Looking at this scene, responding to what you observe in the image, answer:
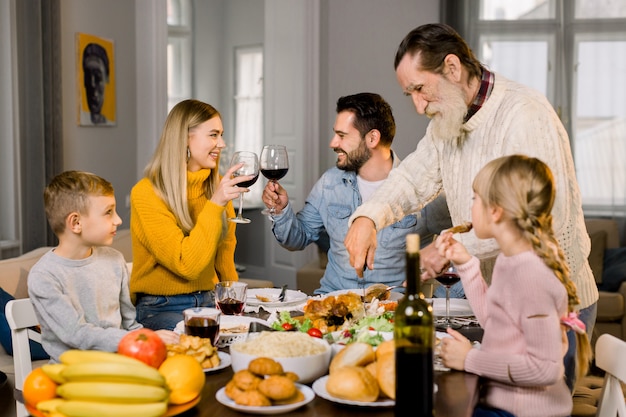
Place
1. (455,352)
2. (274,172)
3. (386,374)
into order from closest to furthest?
(386,374) < (455,352) < (274,172)

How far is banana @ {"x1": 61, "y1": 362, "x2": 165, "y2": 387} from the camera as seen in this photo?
53.5 inches

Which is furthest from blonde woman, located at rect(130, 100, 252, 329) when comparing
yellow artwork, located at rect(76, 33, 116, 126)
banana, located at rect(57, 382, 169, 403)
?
yellow artwork, located at rect(76, 33, 116, 126)

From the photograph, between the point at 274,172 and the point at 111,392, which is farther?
the point at 274,172

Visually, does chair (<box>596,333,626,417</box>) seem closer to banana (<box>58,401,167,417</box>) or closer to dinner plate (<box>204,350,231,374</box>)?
dinner plate (<box>204,350,231,374</box>)

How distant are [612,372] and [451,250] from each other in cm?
54

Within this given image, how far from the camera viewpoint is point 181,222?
114 inches

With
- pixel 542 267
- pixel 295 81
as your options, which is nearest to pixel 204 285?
pixel 542 267

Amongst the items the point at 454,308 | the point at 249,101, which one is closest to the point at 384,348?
the point at 454,308

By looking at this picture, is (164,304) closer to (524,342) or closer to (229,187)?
(229,187)

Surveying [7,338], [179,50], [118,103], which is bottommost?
[7,338]

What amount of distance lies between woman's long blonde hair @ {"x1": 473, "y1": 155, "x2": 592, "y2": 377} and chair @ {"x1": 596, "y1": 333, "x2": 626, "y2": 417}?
1.29 feet

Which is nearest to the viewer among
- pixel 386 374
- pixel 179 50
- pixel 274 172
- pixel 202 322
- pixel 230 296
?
pixel 386 374

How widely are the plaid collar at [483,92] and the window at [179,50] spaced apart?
6240mm

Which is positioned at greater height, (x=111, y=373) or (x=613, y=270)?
(x=111, y=373)
